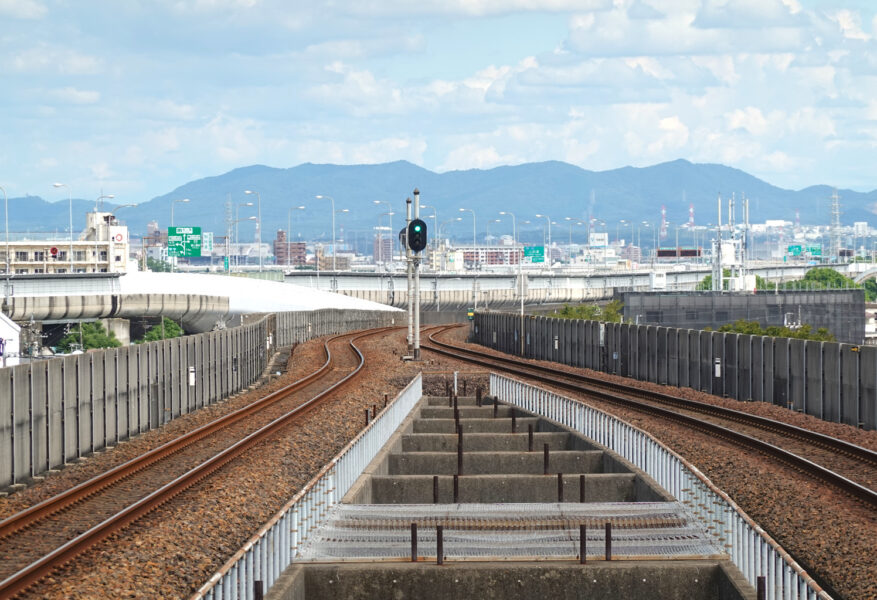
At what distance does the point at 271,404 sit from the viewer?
3709 centimetres

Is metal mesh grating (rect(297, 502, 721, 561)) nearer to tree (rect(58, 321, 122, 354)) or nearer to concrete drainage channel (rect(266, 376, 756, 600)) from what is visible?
concrete drainage channel (rect(266, 376, 756, 600))

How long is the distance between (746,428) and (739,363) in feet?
30.0

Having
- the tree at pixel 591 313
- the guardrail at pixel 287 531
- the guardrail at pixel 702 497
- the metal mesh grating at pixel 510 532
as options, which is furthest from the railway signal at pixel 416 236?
the tree at pixel 591 313

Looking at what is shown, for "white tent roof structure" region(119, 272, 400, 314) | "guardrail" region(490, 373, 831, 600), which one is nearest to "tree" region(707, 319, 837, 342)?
"white tent roof structure" region(119, 272, 400, 314)

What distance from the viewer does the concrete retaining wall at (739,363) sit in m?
31.8

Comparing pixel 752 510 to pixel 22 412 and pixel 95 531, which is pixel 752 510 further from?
pixel 22 412

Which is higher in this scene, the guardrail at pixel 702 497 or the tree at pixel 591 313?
the tree at pixel 591 313

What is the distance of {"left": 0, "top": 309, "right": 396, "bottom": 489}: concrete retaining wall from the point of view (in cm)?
2281

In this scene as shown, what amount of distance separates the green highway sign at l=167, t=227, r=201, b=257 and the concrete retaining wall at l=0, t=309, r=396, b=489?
13064 centimetres

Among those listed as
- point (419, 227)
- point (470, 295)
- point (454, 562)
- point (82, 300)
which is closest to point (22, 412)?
point (454, 562)

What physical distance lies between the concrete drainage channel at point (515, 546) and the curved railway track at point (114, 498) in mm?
2887

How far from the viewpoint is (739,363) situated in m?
39.3

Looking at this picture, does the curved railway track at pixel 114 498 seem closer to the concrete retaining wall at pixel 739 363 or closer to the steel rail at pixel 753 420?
the steel rail at pixel 753 420

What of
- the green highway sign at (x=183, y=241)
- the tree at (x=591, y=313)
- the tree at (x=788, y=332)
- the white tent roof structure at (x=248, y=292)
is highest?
the green highway sign at (x=183, y=241)
